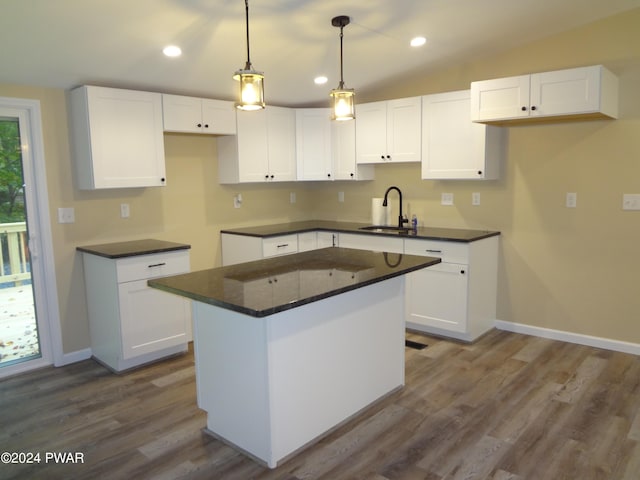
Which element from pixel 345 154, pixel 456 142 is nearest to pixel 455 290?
pixel 456 142

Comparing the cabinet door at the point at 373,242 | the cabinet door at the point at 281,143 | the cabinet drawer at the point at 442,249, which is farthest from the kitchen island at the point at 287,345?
the cabinet door at the point at 281,143

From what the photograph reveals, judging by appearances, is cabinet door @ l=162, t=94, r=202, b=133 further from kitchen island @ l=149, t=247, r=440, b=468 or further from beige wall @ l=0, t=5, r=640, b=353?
kitchen island @ l=149, t=247, r=440, b=468

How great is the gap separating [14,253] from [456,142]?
361 centimetres

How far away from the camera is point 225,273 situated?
2627 millimetres

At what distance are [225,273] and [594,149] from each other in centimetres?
302

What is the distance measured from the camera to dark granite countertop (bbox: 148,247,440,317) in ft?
6.77

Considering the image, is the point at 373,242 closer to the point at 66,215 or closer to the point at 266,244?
the point at 266,244

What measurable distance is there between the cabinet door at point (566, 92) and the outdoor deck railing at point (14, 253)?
3899mm

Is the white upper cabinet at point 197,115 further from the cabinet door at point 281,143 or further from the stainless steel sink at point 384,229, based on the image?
the stainless steel sink at point 384,229

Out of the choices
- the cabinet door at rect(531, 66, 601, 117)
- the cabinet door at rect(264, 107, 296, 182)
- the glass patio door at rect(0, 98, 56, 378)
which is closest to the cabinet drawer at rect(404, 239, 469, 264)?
the cabinet door at rect(531, 66, 601, 117)

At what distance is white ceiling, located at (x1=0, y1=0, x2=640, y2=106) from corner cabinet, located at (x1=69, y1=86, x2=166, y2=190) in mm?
138

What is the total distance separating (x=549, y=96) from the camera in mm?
3439

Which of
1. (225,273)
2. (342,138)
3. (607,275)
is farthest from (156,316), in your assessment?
(607,275)

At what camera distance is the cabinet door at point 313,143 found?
4.96 metres
